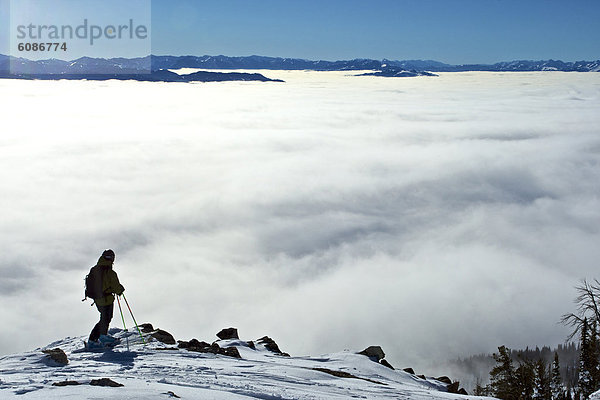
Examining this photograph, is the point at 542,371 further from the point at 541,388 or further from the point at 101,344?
the point at 101,344

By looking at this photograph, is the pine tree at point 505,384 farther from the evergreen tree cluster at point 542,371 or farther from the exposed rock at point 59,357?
the exposed rock at point 59,357

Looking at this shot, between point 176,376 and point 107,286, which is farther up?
point 107,286

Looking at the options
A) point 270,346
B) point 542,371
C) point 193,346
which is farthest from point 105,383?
point 542,371

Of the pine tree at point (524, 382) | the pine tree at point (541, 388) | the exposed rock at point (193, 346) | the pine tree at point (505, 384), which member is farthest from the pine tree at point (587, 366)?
the exposed rock at point (193, 346)

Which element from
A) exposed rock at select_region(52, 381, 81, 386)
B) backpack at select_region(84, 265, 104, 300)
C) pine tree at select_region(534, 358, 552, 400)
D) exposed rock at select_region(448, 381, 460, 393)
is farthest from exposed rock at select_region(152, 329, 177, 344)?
pine tree at select_region(534, 358, 552, 400)

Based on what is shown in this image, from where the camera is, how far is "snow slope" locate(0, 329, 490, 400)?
8273mm

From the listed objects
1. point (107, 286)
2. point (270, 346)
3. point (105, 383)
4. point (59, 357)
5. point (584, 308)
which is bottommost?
point (105, 383)

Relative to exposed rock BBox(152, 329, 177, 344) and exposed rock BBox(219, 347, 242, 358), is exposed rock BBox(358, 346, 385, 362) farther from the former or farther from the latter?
exposed rock BBox(152, 329, 177, 344)

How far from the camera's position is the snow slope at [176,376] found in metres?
8.27

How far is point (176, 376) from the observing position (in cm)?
1001

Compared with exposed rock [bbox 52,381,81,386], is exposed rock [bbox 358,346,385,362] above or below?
below

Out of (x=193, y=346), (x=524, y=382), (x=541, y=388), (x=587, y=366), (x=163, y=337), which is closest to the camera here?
(x=193, y=346)

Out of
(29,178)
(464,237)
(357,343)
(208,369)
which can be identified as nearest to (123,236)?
(357,343)

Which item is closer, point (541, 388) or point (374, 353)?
point (374, 353)
